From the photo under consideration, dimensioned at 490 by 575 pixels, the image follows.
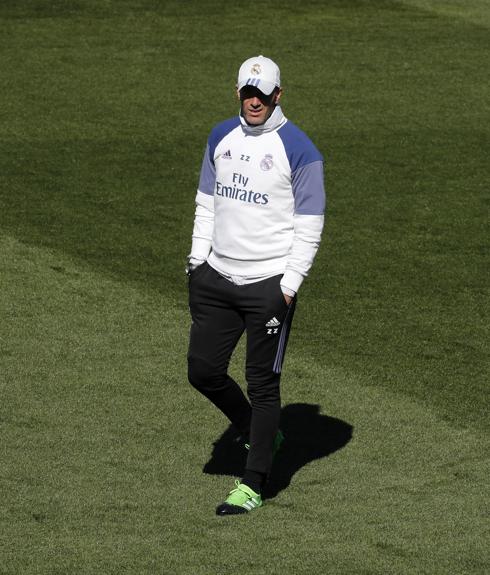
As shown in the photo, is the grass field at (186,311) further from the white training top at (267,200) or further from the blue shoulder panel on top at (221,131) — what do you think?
the blue shoulder panel on top at (221,131)

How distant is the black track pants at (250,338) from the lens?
757 cm

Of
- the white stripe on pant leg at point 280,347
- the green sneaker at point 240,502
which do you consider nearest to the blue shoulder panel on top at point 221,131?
the white stripe on pant leg at point 280,347

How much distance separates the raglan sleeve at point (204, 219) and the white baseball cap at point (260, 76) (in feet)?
1.82

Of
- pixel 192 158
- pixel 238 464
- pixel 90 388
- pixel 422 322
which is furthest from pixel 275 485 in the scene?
pixel 192 158

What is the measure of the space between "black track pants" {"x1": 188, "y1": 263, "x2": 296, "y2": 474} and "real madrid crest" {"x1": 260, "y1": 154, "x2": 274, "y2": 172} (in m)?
0.60

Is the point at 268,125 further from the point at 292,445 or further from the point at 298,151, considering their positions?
the point at 292,445

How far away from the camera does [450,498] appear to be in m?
7.83

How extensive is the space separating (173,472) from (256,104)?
224cm

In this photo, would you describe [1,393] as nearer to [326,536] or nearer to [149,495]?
[149,495]

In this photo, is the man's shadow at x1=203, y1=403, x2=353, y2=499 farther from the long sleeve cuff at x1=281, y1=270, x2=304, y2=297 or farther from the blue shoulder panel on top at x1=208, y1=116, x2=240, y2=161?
the blue shoulder panel on top at x1=208, y1=116, x2=240, y2=161

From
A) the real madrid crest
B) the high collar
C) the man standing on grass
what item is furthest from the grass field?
the high collar

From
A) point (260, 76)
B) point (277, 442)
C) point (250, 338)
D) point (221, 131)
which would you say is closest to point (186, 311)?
point (277, 442)

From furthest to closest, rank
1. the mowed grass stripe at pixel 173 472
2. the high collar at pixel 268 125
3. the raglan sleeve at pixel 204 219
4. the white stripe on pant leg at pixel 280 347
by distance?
the raglan sleeve at pixel 204 219
the white stripe on pant leg at pixel 280 347
the high collar at pixel 268 125
the mowed grass stripe at pixel 173 472

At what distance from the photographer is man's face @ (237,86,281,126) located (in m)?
7.42
